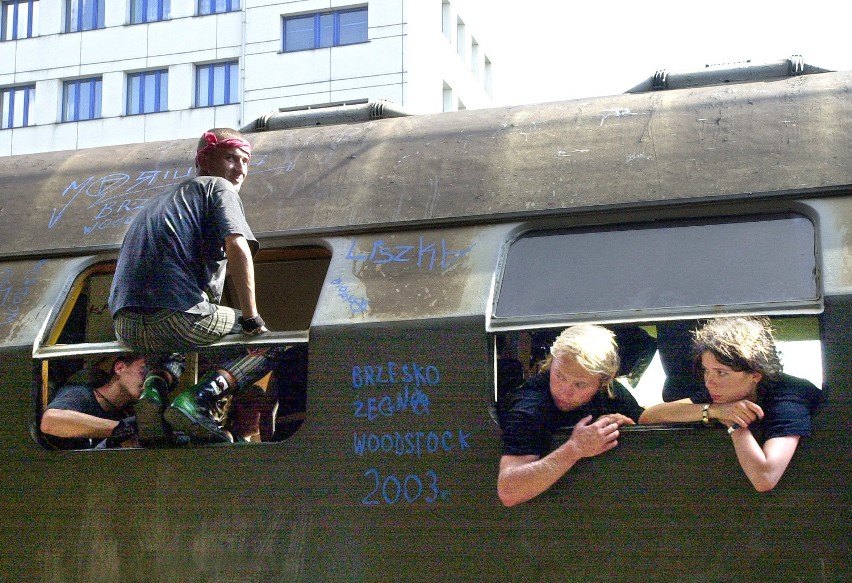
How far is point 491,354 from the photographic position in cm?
415

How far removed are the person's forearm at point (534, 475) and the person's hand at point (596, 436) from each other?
0.09 feet

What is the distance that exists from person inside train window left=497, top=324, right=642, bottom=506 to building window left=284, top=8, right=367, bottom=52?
23.2m

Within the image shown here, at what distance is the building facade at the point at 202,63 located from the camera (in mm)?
26172

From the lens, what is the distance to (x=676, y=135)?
442 cm

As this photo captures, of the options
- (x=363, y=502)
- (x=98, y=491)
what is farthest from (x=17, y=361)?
(x=363, y=502)

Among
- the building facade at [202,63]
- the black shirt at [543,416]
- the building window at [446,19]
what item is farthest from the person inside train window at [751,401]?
the building window at [446,19]

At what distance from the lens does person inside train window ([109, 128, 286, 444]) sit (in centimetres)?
444

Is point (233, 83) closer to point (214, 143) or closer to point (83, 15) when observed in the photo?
point (83, 15)

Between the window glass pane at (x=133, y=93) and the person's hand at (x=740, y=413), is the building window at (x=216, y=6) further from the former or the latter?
the person's hand at (x=740, y=413)

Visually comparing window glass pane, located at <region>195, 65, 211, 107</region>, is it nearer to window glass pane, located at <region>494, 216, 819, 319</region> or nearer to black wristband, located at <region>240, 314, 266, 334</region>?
black wristband, located at <region>240, 314, 266, 334</region>

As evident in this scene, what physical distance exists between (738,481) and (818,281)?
75 cm

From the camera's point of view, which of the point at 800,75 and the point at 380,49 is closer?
the point at 800,75

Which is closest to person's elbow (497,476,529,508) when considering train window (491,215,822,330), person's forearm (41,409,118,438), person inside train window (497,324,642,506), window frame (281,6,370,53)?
person inside train window (497,324,642,506)

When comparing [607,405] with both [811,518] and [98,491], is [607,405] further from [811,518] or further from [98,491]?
[98,491]
